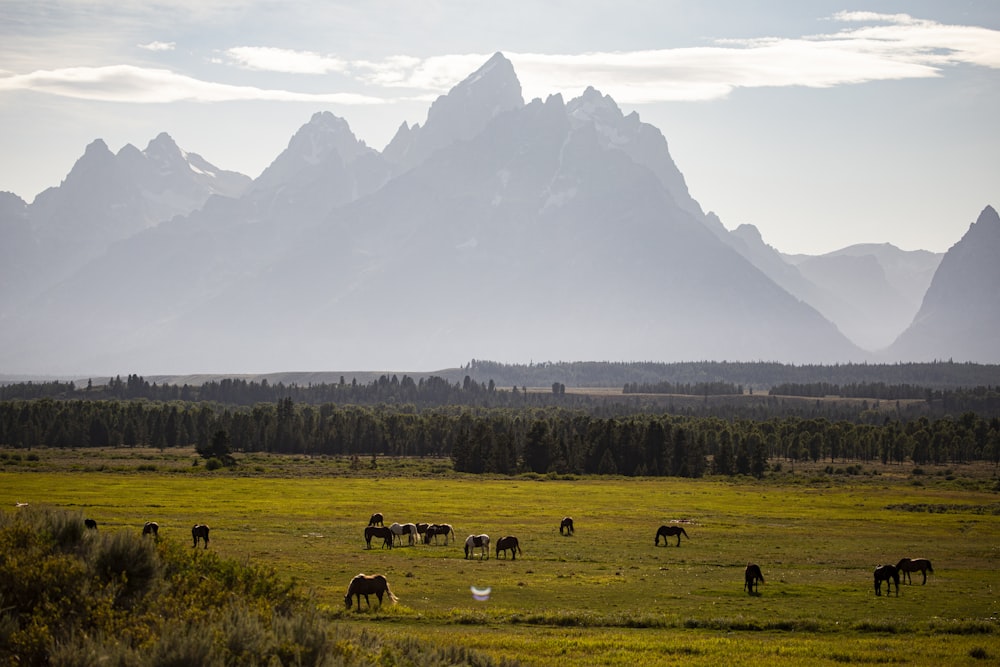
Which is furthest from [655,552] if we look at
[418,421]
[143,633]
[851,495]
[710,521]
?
[418,421]

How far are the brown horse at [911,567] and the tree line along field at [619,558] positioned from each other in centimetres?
81

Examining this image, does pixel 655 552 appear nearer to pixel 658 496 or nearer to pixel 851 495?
pixel 658 496

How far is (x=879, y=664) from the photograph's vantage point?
2672 cm

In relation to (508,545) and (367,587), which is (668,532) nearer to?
(508,545)

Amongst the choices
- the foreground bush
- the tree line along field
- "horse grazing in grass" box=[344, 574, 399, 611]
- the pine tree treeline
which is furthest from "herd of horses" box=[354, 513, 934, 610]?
the pine tree treeline

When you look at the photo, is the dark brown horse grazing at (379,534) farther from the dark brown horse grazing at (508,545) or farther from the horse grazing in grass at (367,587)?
the horse grazing in grass at (367,587)

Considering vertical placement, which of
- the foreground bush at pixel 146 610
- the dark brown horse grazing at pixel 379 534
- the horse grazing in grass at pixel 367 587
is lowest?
the dark brown horse grazing at pixel 379 534

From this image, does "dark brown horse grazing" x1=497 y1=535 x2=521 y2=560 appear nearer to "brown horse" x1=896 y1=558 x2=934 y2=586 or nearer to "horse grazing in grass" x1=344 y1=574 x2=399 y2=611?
"horse grazing in grass" x1=344 y1=574 x2=399 y2=611

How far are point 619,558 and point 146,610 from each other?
33.9 meters

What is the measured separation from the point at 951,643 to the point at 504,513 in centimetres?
4928

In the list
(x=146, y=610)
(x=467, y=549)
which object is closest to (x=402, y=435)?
(x=467, y=549)

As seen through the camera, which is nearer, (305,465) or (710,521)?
(710,521)

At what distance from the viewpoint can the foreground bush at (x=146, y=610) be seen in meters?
17.4

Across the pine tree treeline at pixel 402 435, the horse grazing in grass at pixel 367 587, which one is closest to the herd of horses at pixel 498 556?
the horse grazing in grass at pixel 367 587
